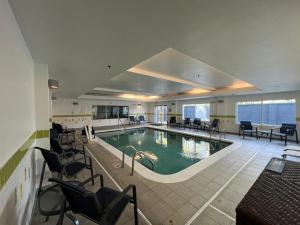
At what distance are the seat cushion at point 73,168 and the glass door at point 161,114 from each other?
10.0 meters

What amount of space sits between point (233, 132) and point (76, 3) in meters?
8.51

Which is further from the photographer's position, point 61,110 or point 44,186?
point 61,110

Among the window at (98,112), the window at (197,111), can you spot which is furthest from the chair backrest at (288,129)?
the window at (98,112)

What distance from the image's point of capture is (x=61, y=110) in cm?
850

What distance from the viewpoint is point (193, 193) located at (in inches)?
81.7

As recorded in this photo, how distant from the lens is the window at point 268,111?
589 centimetres

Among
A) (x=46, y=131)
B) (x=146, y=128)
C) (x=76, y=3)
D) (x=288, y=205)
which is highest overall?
(x=76, y=3)

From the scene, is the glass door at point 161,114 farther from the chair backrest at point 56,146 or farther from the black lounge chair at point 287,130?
the chair backrest at point 56,146

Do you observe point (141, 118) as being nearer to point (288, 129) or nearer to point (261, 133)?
point (261, 133)

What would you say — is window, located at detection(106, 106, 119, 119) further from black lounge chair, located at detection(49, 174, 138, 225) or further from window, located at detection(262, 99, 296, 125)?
black lounge chair, located at detection(49, 174, 138, 225)

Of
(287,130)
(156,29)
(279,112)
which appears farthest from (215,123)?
(156,29)

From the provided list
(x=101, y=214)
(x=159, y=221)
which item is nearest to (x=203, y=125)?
(x=159, y=221)

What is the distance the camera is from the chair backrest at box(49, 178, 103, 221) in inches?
38.5

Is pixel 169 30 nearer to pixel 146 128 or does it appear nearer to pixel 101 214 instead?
pixel 101 214
